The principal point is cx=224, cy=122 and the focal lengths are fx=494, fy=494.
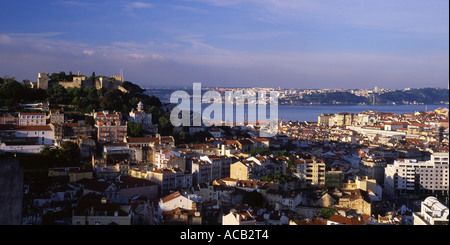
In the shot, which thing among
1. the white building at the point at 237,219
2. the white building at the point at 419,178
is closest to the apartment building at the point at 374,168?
the white building at the point at 419,178

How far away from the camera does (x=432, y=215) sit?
5738mm

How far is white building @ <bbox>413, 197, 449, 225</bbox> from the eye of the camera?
5.61m

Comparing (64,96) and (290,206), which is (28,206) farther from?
(64,96)

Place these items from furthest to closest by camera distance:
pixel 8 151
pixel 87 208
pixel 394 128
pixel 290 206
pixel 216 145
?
pixel 394 128, pixel 216 145, pixel 8 151, pixel 290 206, pixel 87 208

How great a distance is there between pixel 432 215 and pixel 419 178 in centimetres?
454

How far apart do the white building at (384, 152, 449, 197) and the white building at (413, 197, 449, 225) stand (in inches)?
151

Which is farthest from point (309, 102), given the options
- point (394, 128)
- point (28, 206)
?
point (28, 206)

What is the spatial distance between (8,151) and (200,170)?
3.35 meters

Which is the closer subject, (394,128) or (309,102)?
(394,128)

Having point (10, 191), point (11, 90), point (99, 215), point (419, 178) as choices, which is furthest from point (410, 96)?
point (10, 191)

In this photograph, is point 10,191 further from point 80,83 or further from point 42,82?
point 80,83

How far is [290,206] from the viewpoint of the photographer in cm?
718

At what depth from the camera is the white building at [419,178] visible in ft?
32.6

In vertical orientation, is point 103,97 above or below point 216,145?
above
